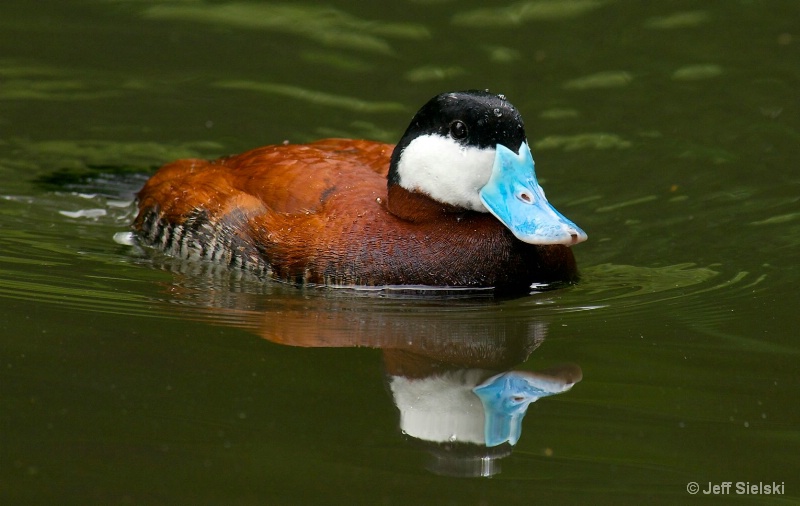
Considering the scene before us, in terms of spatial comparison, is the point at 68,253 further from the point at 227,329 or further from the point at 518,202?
the point at 518,202

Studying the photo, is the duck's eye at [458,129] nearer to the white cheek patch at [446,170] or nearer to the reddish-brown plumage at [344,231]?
the white cheek patch at [446,170]

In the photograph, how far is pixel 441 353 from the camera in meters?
4.82

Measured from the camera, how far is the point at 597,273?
6281mm

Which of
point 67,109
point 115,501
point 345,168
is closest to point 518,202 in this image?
point 345,168

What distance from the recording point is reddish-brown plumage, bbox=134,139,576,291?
573cm

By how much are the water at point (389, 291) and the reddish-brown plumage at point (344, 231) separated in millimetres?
141

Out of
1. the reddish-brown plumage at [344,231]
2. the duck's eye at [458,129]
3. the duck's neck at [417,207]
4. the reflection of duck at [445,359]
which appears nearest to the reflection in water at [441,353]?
the reflection of duck at [445,359]

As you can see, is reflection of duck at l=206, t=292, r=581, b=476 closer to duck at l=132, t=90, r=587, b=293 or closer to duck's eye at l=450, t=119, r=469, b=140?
duck at l=132, t=90, r=587, b=293

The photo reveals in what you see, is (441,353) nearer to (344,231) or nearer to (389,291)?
(389,291)

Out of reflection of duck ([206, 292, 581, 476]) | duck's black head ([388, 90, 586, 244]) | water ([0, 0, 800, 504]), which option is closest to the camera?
water ([0, 0, 800, 504])

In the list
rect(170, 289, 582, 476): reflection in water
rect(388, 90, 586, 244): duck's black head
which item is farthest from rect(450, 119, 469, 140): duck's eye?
rect(170, 289, 582, 476): reflection in water

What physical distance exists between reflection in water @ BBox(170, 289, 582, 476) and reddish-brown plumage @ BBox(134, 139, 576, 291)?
0.13m

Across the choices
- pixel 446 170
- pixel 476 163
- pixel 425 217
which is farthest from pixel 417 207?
pixel 476 163

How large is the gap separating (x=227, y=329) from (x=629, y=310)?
1829mm
